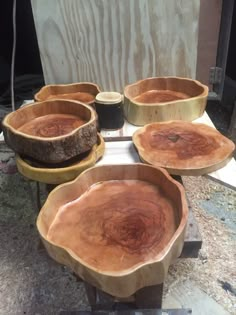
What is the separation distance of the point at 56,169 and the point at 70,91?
613 mm

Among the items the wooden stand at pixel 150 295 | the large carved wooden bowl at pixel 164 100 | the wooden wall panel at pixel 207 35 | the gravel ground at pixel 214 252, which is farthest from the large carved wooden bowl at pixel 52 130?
the wooden wall panel at pixel 207 35

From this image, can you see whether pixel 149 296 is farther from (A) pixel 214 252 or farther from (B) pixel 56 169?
(A) pixel 214 252

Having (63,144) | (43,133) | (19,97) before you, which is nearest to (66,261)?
(63,144)

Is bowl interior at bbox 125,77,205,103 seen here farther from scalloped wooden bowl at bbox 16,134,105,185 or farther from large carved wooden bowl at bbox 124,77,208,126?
scalloped wooden bowl at bbox 16,134,105,185

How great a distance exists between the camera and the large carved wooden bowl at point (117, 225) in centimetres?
64

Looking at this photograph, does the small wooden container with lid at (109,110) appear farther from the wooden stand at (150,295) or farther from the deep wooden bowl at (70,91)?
the wooden stand at (150,295)

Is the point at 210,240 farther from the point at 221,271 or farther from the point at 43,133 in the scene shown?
the point at 43,133

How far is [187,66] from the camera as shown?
143cm

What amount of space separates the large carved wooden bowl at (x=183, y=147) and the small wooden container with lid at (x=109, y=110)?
0.45 feet

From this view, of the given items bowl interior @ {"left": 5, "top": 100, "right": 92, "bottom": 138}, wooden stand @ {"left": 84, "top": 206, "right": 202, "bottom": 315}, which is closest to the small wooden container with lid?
bowl interior @ {"left": 5, "top": 100, "right": 92, "bottom": 138}

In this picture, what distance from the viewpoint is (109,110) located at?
3.75 feet

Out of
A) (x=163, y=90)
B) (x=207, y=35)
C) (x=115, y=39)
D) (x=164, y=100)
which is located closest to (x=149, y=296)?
(x=164, y=100)

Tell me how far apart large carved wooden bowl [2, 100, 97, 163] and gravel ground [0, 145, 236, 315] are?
382 mm

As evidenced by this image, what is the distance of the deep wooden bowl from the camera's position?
1359mm
